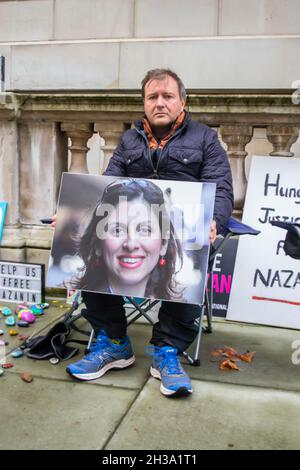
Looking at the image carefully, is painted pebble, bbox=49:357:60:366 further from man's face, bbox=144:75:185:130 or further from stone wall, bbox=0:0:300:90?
stone wall, bbox=0:0:300:90

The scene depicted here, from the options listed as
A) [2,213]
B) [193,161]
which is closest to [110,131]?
[2,213]

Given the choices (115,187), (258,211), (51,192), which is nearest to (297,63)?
(258,211)

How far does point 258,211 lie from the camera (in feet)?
12.9

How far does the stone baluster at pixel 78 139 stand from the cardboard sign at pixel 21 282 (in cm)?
99

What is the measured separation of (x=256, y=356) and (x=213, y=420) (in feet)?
3.04

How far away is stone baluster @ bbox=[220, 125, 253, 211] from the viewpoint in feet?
13.3

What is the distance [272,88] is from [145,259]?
3794 mm

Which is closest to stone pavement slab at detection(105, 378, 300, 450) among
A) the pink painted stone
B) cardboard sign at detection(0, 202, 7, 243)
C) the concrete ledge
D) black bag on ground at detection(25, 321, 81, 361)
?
black bag on ground at detection(25, 321, 81, 361)

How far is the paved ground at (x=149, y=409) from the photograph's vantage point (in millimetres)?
2219

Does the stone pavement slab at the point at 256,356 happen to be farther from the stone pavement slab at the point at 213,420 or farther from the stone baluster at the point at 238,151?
the stone baluster at the point at 238,151

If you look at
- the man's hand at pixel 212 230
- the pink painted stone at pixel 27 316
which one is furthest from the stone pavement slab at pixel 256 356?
the pink painted stone at pixel 27 316

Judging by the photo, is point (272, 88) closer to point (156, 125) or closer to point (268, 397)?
point (156, 125)

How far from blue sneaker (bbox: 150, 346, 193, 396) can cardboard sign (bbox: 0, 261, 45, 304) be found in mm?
1423

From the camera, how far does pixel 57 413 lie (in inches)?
96.1
